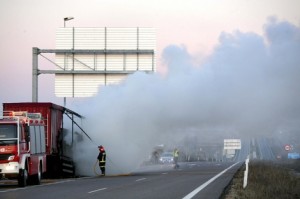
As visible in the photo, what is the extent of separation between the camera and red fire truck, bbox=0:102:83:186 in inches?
986

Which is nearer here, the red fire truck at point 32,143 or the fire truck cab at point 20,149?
the fire truck cab at point 20,149

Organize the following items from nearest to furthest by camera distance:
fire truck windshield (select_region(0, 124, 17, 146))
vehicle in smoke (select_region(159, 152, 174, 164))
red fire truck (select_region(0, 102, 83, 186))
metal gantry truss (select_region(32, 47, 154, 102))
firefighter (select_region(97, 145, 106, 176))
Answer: red fire truck (select_region(0, 102, 83, 186)), fire truck windshield (select_region(0, 124, 17, 146)), firefighter (select_region(97, 145, 106, 176)), metal gantry truss (select_region(32, 47, 154, 102)), vehicle in smoke (select_region(159, 152, 174, 164))

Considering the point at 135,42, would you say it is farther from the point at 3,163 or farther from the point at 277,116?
the point at 3,163

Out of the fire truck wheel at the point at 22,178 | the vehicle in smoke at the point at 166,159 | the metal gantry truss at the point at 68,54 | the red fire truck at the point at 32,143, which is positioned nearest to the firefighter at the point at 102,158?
the red fire truck at the point at 32,143

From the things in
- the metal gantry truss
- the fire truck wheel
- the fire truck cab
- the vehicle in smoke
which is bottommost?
the vehicle in smoke

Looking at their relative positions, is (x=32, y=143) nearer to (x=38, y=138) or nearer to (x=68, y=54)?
(x=38, y=138)

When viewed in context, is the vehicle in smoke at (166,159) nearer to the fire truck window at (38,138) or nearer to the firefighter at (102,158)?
the firefighter at (102,158)

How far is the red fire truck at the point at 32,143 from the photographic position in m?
25.0

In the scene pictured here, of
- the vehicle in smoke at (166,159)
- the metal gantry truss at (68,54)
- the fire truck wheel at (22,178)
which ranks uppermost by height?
the metal gantry truss at (68,54)

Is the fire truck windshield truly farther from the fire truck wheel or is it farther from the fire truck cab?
the fire truck wheel

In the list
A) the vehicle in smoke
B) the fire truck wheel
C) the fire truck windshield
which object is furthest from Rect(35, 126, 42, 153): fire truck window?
the vehicle in smoke

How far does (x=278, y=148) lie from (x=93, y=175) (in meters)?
139

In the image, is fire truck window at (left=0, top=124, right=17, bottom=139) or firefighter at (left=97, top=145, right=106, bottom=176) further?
firefighter at (left=97, top=145, right=106, bottom=176)

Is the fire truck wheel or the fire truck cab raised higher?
the fire truck cab
